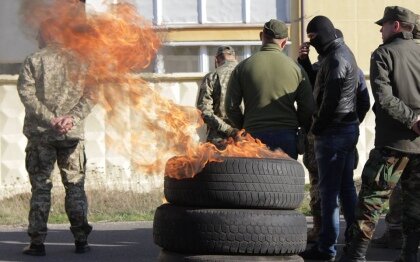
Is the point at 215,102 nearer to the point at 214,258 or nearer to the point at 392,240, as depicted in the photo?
the point at 392,240

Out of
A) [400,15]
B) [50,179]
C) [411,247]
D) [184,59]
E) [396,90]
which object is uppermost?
[400,15]

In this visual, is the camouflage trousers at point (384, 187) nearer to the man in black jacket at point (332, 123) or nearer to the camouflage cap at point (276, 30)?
the man in black jacket at point (332, 123)

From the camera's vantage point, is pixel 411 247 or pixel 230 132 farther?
pixel 230 132

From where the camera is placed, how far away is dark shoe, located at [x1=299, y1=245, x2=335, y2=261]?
8.52m

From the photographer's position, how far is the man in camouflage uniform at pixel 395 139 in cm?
765

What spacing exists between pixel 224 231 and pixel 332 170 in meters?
1.70

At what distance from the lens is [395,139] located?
7.73 m

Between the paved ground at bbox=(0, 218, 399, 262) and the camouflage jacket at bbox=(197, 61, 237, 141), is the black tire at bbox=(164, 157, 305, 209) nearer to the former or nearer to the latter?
the paved ground at bbox=(0, 218, 399, 262)

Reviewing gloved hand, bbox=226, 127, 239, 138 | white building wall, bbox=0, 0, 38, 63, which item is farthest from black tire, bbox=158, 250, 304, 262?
white building wall, bbox=0, 0, 38, 63

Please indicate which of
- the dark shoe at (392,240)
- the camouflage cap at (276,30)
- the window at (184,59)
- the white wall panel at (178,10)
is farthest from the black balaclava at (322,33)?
the window at (184,59)

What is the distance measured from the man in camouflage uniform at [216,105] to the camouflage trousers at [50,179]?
1271mm

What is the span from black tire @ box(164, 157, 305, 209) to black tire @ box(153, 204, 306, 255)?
0.06 metres

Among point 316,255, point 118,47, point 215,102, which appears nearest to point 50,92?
point 118,47

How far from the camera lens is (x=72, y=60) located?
8.77 metres
